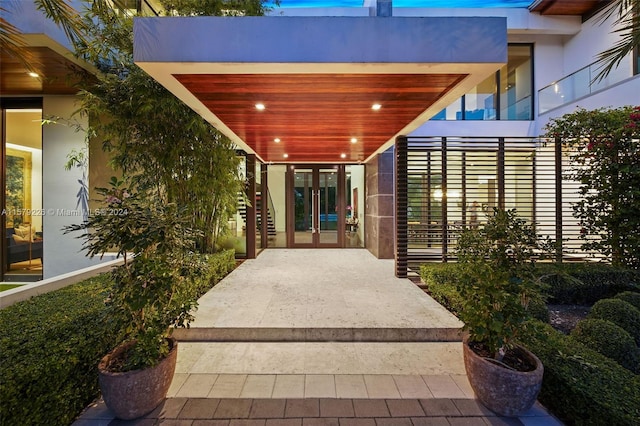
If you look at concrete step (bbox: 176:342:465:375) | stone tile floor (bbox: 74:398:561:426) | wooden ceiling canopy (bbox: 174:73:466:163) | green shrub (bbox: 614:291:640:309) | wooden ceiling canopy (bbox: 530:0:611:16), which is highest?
wooden ceiling canopy (bbox: 530:0:611:16)

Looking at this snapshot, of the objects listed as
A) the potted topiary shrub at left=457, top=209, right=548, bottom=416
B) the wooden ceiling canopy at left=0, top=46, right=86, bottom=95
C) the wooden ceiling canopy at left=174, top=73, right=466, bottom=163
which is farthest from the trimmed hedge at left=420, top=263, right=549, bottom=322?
the wooden ceiling canopy at left=0, top=46, right=86, bottom=95

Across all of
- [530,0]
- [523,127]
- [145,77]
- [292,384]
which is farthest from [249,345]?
[530,0]

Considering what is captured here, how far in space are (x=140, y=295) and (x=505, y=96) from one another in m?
9.95

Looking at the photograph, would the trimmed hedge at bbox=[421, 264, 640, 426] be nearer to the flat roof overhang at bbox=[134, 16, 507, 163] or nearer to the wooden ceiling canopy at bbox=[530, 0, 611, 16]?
the flat roof overhang at bbox=[134, 16, 507, 163]

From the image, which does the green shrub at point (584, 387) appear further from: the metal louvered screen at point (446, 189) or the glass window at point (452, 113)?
the glass window at point (452, 113)

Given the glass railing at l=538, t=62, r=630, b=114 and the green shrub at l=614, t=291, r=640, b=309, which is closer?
the green shrub at l=614, t=291, r=640, b=309

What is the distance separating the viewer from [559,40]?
820cm

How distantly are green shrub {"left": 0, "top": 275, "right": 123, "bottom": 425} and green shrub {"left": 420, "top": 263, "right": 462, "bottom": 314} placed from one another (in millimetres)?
3506

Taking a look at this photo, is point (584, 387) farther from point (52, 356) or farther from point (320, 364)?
point (52, 356)

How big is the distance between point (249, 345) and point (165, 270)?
1426 mm

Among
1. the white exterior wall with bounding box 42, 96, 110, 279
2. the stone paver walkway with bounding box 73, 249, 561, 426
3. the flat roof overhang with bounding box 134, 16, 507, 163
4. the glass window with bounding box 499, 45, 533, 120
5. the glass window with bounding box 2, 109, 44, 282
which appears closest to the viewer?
the stone paver walkway with bounding box 73, 249, 561, 426

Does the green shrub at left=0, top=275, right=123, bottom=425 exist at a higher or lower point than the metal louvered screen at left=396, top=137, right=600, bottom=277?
lower

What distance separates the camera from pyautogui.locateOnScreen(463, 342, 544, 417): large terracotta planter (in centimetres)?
184

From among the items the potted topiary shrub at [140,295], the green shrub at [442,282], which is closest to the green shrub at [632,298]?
the green shrub at [442,282]
